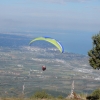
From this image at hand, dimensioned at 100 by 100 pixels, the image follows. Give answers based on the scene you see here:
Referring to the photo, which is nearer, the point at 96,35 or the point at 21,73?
the point at 96,35

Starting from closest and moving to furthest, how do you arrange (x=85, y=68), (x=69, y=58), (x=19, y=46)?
(x=85, y=68) → (x=69, y=58) → (x=19, y=46)

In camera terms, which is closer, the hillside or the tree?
the tree

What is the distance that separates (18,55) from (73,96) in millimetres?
140482

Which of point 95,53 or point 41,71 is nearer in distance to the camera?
point 95,53

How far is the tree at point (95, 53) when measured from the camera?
949 inches

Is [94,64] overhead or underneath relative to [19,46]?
underneath

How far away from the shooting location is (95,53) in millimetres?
24641

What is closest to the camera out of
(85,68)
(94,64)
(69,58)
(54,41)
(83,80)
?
(54,41)

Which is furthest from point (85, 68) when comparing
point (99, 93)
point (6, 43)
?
point (99, 93)

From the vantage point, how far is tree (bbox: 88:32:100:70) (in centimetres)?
2411

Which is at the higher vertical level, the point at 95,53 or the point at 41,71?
the point at 41,71

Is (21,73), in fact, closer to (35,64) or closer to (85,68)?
(35,64)

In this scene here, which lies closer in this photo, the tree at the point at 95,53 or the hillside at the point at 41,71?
the tree at the point at 95,53

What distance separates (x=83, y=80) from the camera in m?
109
